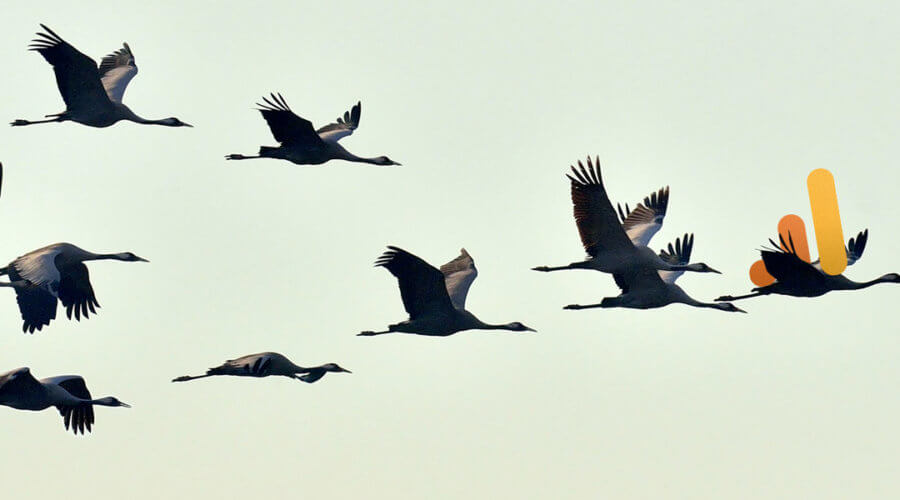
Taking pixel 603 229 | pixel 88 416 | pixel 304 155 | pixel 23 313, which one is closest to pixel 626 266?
pixel 603 229

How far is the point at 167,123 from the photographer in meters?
40.7

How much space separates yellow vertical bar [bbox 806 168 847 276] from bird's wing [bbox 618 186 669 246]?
5500 millimetres

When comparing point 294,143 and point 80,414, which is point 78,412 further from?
point 294,143

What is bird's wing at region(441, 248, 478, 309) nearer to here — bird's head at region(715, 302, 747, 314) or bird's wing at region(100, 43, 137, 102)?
bird's head at region(715, 302, 747, 314)

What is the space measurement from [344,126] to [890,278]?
14875mm

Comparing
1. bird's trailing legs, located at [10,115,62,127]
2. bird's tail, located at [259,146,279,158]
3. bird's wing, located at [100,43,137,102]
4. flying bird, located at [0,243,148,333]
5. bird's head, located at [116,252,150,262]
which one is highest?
bird's wing, located at [100,43,137,102]

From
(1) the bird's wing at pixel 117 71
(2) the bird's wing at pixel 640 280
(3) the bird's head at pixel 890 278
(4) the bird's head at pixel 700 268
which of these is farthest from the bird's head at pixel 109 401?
(3) the bird's head at pixel 890 278

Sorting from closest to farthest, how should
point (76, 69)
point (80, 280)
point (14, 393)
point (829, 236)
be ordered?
point (14, 393) < point (829, 236) < point (76, 69) < point (80, 280)

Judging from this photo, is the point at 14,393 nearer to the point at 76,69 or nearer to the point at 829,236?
the point at 76,69

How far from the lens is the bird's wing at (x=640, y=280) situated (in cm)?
3553

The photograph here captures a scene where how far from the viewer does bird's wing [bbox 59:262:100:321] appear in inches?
1529

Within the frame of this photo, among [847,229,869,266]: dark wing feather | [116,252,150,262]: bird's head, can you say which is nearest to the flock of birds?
[116,252,150,262]: bird's head

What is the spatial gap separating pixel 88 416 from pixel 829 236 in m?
16.9

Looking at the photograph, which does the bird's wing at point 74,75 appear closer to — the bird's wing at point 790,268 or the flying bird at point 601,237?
the flying bird at point 601,237
